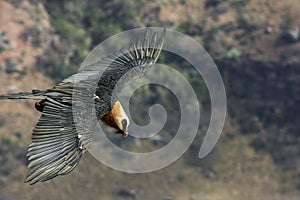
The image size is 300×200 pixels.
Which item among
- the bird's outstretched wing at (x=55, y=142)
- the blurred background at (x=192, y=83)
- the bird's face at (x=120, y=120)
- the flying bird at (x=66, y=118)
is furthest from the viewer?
the blurred background at (x=192, y=83)

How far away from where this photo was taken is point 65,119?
1384 centimetres

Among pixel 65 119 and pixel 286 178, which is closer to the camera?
pixel 65 119

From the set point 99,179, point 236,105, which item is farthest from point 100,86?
point 236,105

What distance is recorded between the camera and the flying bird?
13250 millimetres

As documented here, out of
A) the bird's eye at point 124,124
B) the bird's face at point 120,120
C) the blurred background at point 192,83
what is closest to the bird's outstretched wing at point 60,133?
the bird's face at point 120,120

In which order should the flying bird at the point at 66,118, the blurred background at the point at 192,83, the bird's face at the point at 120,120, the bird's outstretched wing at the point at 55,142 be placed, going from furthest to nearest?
the blurred background at the point at 192,83 < the bird's face at the point at 120,120 < the flying bird at the point at 66,118 < the bird's outstretched wing at the point at 55,142

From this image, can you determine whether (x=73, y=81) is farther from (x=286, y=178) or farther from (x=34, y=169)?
(x=286, y=178)

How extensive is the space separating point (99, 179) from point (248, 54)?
12.1m

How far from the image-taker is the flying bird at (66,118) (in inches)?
522

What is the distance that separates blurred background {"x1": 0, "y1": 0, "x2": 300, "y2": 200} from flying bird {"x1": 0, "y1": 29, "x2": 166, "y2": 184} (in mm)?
18657

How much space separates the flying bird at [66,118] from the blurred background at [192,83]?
61.2 ft

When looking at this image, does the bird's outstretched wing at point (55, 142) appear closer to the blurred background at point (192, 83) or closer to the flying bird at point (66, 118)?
the flying bird at point (66, 118)

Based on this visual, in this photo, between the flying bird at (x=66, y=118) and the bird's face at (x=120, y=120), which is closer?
the flying bird at (x=66, y=118)

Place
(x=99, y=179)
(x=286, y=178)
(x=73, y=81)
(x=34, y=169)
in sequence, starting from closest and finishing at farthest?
1. (x=34, y=169)
2. (x=73, y=81)
3. (x=99, y=179)
4. (x=286, y=178)
